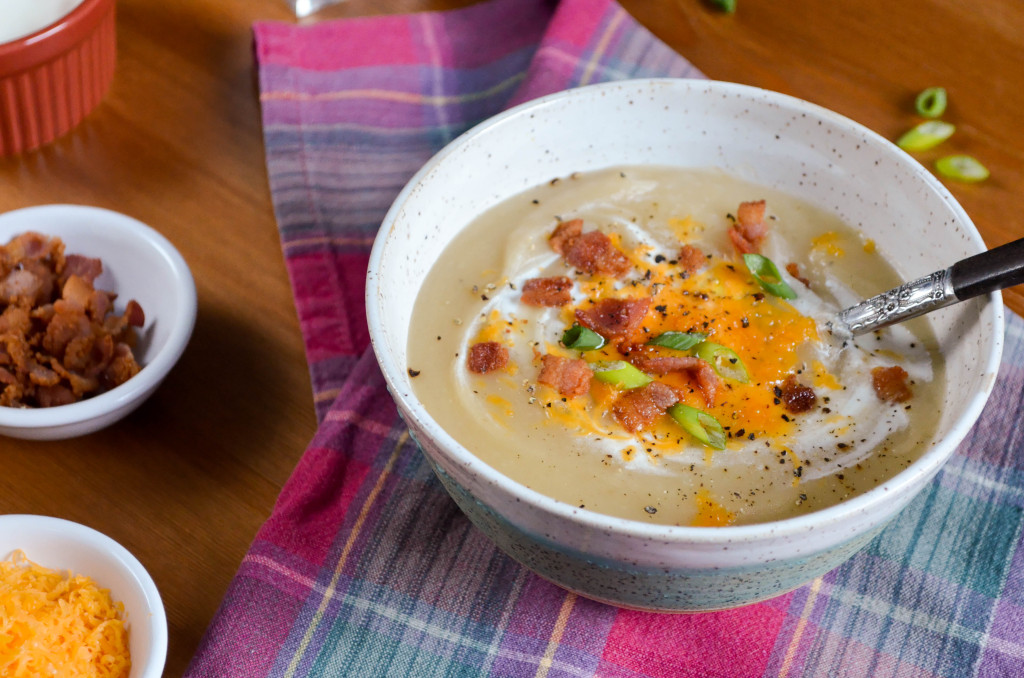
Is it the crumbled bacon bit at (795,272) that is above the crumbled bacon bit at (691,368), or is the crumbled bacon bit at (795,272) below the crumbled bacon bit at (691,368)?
above

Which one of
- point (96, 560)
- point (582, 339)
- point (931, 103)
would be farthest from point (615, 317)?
point (931, 103)

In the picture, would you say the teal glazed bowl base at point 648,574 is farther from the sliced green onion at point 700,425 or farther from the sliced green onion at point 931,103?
the sliced green onion at point 931,103

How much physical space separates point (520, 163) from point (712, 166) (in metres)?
0.37

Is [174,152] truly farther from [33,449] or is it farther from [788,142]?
[788,142]

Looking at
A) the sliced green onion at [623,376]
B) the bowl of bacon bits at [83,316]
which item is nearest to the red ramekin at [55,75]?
the bowl of bacon bits at [83,316]

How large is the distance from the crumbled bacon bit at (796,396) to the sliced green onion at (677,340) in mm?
149

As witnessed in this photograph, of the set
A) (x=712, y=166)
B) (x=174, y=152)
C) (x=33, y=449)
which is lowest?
(x=33, y=449)

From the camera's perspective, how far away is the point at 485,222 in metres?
1.93

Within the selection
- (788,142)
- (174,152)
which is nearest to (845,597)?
(788,142)

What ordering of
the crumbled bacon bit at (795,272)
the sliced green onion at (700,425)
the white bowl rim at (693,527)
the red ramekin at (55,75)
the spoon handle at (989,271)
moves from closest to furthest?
the white bowl rim at (693,527) < the spoon handle at (989,271) < the sliced green onion at (700,425) < the crumbled bacon bit at (795,272) < the red ramekin at (55,75)

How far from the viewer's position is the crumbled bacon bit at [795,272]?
1804 mm

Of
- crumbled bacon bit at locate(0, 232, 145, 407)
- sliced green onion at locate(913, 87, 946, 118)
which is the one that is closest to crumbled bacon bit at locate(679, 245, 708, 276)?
sliced green onion at locate(913, 87, 946, 118)

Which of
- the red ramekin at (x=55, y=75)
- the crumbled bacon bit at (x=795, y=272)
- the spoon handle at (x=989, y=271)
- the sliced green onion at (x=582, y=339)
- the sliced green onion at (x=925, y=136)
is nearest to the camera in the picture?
the spoon handle at (x=989, y=271)

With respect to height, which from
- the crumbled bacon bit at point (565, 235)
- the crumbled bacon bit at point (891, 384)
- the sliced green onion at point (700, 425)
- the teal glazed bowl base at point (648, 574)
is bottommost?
the teal glazed bowl base at point (648, 574)
